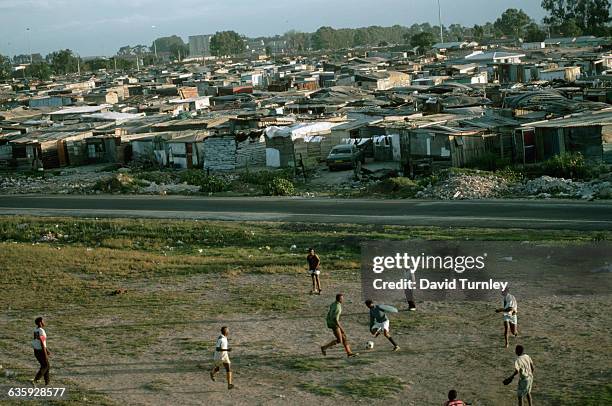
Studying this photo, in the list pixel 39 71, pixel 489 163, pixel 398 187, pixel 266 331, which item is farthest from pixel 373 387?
pixel 39 71

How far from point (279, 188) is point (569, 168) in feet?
32.7

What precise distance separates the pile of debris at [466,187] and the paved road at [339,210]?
1014 millimetres

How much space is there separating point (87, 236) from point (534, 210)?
13.2 meters

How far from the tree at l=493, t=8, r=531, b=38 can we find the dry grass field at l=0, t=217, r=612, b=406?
13798 centimetres

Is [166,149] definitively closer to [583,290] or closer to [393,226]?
[393,226]

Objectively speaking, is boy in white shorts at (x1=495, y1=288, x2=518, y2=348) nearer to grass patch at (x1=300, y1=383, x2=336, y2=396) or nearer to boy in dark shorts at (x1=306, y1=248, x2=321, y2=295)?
grass patch at (x1=300, y1=383, x2=336, y2=396)

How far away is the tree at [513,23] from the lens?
156500 millimetres

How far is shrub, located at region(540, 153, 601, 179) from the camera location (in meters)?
31.1

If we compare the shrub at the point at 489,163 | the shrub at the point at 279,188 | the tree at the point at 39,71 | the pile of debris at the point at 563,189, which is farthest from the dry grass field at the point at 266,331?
the tree at the point at 39,71

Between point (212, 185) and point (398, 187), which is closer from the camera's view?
point (398, 187)

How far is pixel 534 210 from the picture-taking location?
26.4m

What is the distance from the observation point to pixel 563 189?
1146 inches

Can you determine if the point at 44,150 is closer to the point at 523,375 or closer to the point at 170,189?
the point at 170,189

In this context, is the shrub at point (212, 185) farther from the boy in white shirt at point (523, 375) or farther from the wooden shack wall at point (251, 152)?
the boy in white shirt at point (523, 375)
